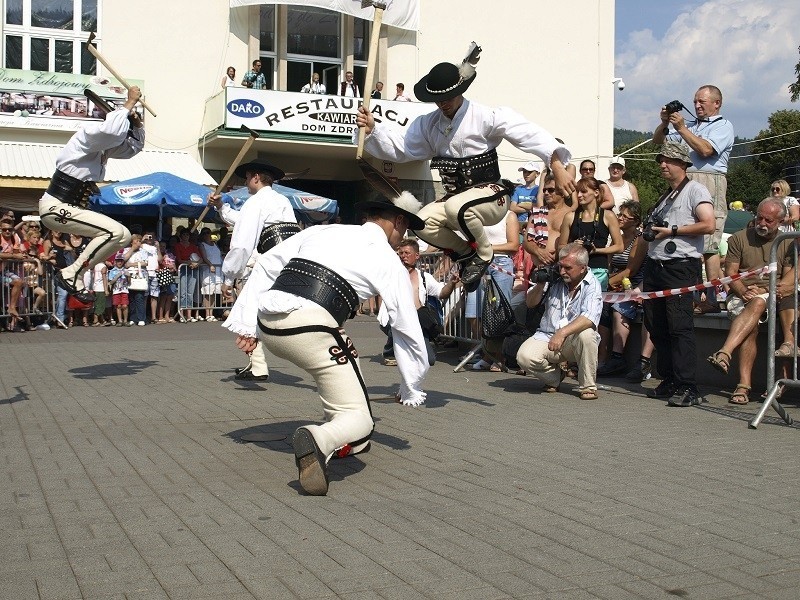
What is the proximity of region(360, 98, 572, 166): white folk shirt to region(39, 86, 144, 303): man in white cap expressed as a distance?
3.09m

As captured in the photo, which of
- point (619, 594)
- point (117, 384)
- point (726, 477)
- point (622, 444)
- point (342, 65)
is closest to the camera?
point (619, 594)

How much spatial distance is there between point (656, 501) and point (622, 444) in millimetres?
1719

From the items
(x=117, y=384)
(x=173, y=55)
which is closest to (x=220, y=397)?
(x=117, y=384)

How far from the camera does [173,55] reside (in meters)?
27.8

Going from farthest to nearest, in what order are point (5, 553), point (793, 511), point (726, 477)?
point (726, 477) < point (793, 511) < point (5, 553)

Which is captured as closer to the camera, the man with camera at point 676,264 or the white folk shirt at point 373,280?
the white folk shirt at point 373,280

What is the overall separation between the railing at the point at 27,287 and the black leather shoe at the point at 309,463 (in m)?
13.4

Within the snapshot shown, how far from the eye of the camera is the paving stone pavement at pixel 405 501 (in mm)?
4227

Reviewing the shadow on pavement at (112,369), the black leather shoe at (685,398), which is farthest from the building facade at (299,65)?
the black leather shoe at (685,398)

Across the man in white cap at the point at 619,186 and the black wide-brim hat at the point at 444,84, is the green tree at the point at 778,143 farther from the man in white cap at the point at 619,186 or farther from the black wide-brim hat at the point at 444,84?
the black wide-brim hat at the point at 444,84

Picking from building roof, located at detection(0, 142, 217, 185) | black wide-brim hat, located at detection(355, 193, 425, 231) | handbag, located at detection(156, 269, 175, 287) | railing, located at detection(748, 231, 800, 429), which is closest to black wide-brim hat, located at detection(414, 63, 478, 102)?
black wide-brim hat, located at detection(355, 193, 425, 231)

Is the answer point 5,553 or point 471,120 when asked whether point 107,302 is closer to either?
point 471,120

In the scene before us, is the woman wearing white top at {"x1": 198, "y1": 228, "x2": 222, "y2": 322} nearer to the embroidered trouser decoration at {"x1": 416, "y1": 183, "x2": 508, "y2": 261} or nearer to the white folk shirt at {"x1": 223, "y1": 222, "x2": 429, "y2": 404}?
the embroidered trouser decoration at {"x1": 416, "y1": 183, "x2": 508, "y2": 261}

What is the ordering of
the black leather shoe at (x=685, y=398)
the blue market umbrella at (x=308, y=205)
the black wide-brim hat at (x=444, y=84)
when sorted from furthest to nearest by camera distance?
the blue market umbrella at (x=308, y=205), the black leather shoe at (x=685, y=398), the black wide-brim hat at (x=444, y=84)
